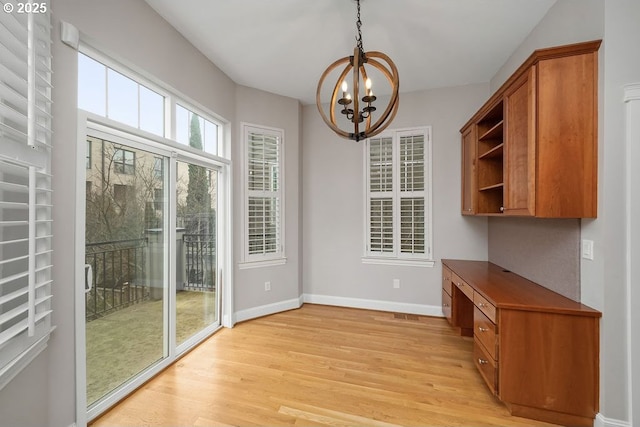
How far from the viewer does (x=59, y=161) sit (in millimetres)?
1602

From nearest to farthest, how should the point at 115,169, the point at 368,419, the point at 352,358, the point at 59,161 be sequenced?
the point at 59,161
the point at 368,419
the point at 115,169
the point at 352,358

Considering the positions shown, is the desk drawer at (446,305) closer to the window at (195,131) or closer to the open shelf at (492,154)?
the open shelf at (492,154)

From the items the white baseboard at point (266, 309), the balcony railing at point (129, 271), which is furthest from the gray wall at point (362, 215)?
the balcony railing at point (129, 271)

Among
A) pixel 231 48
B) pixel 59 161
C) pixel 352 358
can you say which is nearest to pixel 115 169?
pixel 59 161

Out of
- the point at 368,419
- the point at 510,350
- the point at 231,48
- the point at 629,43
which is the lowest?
the point at 368,419

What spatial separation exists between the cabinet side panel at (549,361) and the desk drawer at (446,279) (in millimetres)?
1344

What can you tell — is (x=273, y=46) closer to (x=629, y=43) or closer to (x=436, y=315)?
(x=629, y=43)

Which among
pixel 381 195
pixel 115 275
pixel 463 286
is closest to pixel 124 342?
pixel 115 275

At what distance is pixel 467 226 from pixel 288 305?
8.89ft

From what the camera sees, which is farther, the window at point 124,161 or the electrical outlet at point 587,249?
the window at point 124,161

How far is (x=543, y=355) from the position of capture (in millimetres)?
1852

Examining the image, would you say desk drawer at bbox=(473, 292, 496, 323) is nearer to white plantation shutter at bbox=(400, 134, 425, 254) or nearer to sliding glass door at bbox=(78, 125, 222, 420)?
white plantation shutter at bbox=(400, 134, 425, 254)

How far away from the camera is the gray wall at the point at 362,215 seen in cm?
361

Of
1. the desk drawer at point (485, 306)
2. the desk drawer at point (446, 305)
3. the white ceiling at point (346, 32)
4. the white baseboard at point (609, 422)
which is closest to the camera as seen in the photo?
the white baseboard at point (609, 422)
